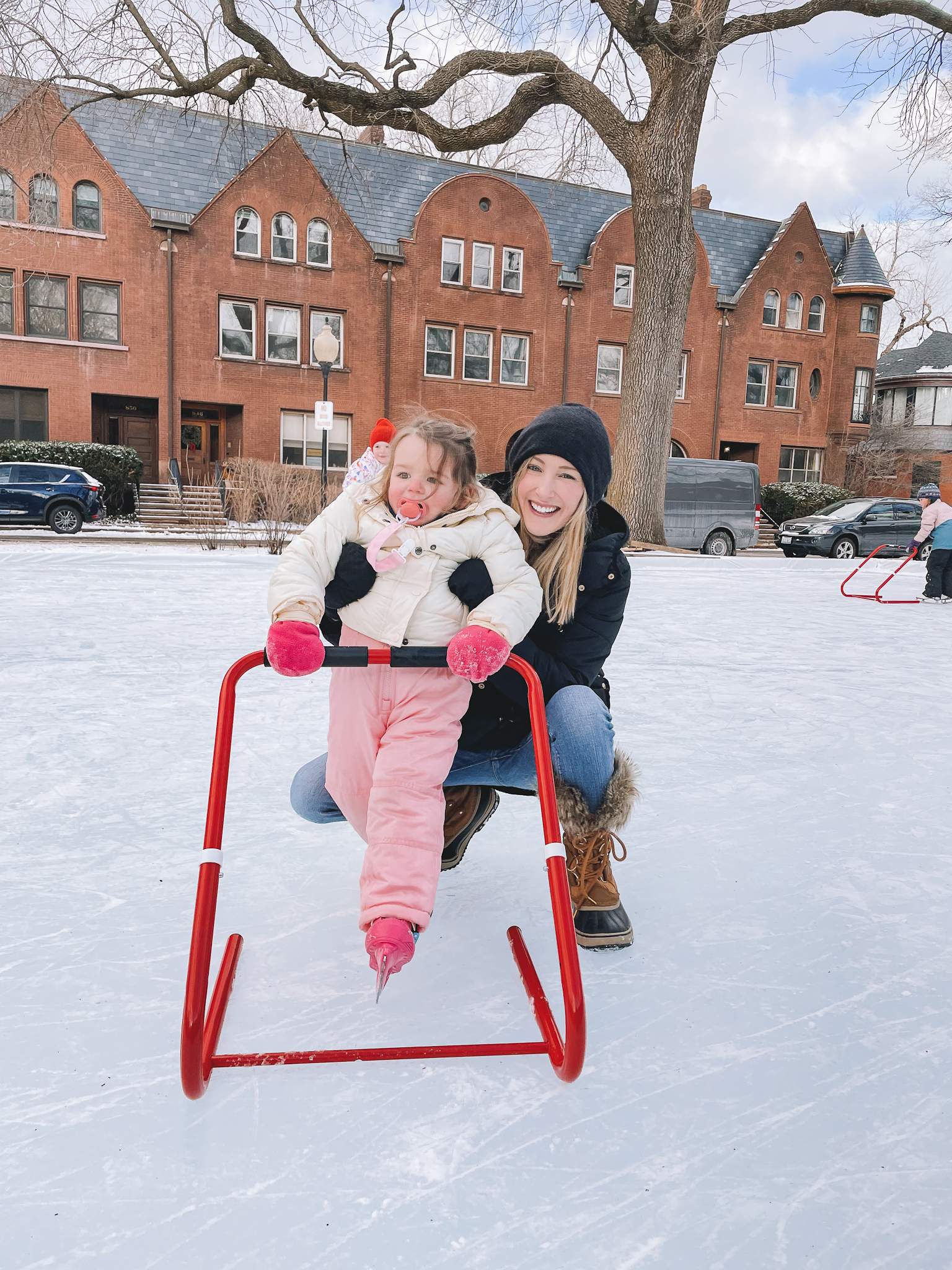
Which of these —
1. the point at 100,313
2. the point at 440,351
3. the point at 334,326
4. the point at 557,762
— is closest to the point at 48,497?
the point at 100,313

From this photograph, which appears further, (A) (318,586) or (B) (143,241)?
(B) (143,241)

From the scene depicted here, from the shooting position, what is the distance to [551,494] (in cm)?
206

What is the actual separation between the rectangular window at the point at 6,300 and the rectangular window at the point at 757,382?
2085 centimetres

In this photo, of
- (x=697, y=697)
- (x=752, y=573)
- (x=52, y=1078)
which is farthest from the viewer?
(x=752, y=573)

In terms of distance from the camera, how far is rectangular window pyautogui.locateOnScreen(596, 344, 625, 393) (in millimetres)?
26344

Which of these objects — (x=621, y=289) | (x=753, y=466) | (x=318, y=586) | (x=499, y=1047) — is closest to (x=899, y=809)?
(x=499, y=1047)

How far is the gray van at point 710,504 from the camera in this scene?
1762 cm

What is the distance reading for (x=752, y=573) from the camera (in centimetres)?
1103

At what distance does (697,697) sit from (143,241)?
22118 millimetres

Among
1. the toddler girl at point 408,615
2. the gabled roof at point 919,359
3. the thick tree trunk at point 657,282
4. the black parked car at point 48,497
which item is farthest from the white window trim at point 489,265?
the toddler girl at point 408,615

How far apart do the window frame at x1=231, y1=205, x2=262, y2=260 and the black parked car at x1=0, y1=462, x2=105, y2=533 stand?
898cm

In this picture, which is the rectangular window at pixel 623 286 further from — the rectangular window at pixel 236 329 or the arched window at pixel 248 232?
the rectangular window at pixel 236 329

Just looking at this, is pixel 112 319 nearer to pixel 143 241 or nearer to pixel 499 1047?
pixel 143 241

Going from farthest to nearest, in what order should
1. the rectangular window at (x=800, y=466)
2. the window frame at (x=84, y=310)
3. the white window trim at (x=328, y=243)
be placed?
the rectangular window at (x=800, y=466)
the white window trim at (x=328, y=243)
the window frame at (x=84, y=310)
